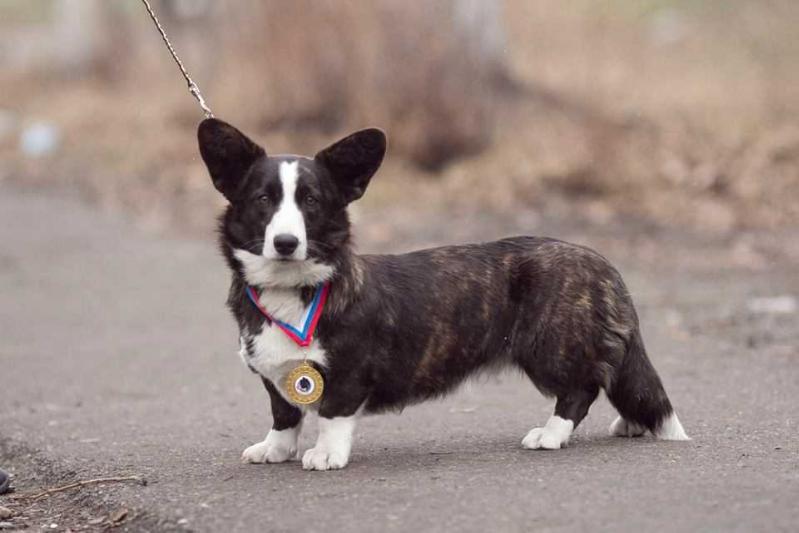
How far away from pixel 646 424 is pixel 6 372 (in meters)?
4.33

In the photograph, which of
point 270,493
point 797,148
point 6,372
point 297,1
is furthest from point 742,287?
point 297,1

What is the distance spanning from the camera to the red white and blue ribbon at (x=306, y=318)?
490 centimetres

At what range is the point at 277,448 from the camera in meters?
5.25

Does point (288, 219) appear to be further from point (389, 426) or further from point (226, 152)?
point (389, 426)

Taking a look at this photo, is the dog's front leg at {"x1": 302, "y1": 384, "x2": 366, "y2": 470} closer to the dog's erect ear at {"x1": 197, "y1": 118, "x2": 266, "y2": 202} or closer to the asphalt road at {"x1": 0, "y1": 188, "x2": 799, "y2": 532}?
the asphalt road at {"x1": 0, "y1": 188, "x2": 799, "y2": 532}

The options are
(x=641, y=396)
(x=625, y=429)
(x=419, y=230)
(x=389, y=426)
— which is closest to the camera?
(x=641, y=396)

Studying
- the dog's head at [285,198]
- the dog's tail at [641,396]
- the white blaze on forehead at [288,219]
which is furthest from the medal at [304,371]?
the dog's tail at [641,396]

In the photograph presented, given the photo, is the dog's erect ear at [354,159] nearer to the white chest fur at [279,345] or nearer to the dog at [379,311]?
the dog at [379,311]

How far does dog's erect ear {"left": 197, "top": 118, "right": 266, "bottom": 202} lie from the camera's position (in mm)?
4965

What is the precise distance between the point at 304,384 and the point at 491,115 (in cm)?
1036

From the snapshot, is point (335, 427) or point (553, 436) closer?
point (335, 427)

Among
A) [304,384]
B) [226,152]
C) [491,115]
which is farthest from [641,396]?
[491,115]

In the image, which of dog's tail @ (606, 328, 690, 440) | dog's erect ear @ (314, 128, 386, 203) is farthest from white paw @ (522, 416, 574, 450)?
dog's erect ear @ (314, 128, 386, 203)

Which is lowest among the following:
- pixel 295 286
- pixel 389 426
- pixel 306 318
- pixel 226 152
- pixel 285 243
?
pixel 389 426
